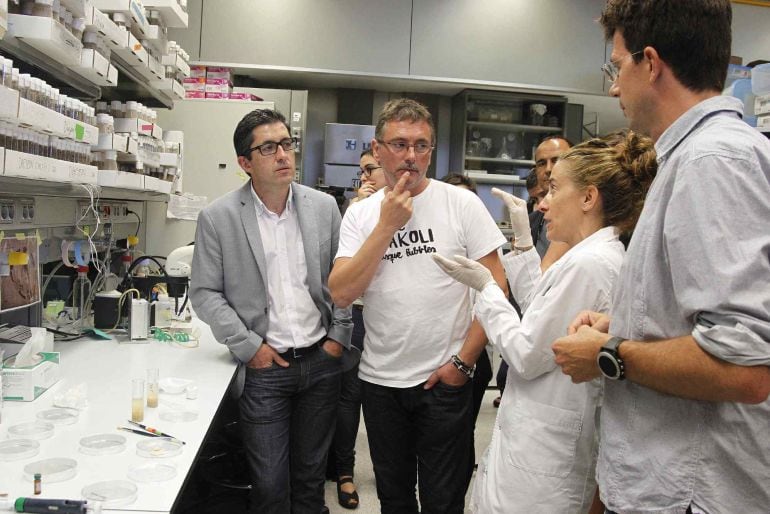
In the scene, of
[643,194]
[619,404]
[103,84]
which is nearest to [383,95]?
[103,84]

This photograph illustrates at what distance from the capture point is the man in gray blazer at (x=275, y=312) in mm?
1945

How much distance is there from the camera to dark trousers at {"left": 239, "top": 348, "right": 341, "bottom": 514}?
6.36 ft

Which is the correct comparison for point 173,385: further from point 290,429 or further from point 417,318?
point 417,318

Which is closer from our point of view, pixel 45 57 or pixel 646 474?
pixel 646 474

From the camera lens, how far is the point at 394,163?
1.82m

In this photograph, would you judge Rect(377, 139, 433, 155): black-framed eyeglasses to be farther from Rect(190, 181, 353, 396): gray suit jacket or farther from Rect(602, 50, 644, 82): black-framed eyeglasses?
Rect(602, 50, 644, 82): black-framed eyeglasses

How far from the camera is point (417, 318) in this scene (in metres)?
1.78

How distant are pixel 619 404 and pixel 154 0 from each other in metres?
2.48

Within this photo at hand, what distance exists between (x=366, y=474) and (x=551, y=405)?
193cm

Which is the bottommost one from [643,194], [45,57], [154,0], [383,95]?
[643,194]

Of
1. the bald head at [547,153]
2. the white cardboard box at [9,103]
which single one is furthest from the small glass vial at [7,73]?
the bald head at [547,153]

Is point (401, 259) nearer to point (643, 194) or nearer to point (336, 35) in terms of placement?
point (643, 194)

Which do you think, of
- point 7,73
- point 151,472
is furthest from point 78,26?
point 151,472

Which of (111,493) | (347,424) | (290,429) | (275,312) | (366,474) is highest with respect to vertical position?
(275,312)
